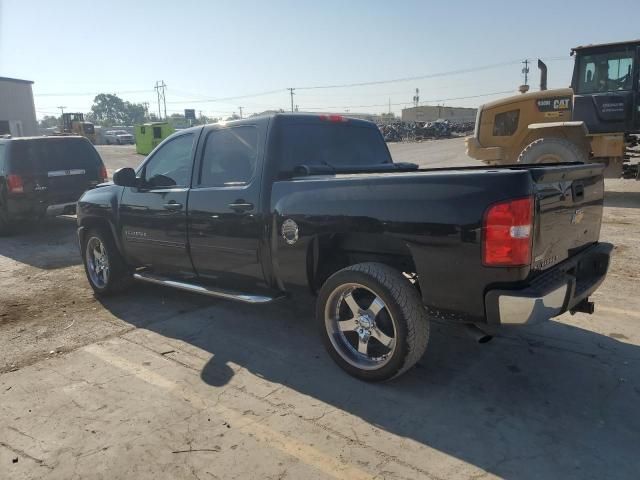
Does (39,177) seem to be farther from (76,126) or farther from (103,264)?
(76,126)

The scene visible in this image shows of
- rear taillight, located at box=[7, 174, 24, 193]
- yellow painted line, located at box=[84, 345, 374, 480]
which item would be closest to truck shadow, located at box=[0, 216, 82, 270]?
rear taillight, located at box=[7, 174, 24, 193]

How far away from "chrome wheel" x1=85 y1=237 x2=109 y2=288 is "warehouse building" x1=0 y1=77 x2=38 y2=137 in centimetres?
4002

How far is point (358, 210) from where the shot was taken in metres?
3.51

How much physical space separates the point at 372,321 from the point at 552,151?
27.9 ft

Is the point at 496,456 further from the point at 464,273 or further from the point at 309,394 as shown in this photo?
the point at 309,394

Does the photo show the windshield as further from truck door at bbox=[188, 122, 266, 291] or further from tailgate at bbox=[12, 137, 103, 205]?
tailgate at bbox=[12, 137, 103, 205]

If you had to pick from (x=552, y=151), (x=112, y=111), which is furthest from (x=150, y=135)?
(x=112, y=111)

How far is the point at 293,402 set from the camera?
3.41m

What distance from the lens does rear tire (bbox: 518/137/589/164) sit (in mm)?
10297

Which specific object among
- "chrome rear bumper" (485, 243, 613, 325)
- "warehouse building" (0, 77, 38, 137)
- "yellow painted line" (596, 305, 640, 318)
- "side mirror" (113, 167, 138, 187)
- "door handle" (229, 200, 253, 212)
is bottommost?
"yellow painted line" (596, 305, 640, 318)

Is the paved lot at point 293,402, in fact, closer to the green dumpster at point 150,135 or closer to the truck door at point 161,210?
the truck door at point 161,210

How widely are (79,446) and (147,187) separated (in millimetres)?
2899

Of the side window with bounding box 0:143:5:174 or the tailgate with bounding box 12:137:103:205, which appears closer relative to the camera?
the tailgate with bounding box 12:137:103:205

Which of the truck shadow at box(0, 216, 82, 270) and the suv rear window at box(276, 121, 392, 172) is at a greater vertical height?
the suv rear window at box(276, 121, 392, 172)
